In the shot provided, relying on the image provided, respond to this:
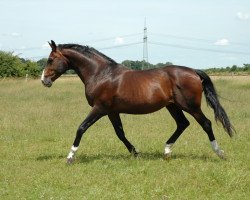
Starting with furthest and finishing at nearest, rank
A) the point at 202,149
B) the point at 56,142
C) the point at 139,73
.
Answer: the point at 56,142, the point at 202,149, the point at 139,73

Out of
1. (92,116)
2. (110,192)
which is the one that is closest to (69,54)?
(92,116)

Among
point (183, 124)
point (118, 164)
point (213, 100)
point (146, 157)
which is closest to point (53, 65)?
point (118, 164)

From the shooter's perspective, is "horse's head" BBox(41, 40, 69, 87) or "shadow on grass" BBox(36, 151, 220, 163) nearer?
"shadow on grass" BBox(36, 151, 220, 163)

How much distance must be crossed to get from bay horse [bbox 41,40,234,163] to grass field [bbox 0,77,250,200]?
0.62m

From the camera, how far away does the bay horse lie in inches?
321

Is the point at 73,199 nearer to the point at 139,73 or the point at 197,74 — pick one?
the point at 139,73

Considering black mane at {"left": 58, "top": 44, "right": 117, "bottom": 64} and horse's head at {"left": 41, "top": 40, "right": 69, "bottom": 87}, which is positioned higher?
black mane at {"left": 58, "top": 44, "right": 117, "bottom": 64}

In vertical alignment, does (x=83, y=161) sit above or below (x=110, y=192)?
below

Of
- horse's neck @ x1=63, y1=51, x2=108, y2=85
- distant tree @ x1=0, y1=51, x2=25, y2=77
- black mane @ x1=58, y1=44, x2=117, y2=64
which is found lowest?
distant tree @ x1=0, y1=51, x2=25, y2=77

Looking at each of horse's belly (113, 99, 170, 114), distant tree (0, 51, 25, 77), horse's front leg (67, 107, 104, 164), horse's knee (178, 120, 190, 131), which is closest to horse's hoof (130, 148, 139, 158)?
horse's belly (113, 99, 170, 114)

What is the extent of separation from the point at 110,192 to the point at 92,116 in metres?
2.33

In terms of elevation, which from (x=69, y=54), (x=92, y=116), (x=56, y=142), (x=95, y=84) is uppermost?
(x=69, y=54)

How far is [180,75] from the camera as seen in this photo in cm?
826

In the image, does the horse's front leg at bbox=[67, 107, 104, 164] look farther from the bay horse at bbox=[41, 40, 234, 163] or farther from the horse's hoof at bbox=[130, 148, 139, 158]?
the horse's hoof at bbox=[130, 148, 139, 158]
